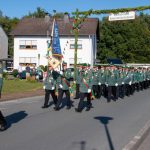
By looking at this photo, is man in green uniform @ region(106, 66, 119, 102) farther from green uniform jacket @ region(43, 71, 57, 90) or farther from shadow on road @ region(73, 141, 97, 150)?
shadow on road @ region(73, 141, 97, 150)

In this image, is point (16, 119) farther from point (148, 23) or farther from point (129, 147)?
point (148, 23)

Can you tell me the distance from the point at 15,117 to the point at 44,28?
46.1 metres

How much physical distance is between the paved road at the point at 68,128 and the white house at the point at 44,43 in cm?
4031

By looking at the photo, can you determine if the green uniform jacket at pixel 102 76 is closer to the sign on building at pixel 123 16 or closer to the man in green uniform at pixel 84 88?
the sign on building at pixel 123 16

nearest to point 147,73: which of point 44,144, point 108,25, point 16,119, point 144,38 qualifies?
point 16,119

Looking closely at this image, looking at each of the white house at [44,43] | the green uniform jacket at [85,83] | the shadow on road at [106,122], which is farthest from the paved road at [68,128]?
the white house at [44,43]

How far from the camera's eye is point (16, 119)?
12.3 m

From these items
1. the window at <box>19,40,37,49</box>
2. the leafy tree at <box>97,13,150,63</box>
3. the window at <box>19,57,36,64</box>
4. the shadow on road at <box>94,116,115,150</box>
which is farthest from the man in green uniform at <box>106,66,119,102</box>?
the leafy tree at <box>97,13,150,63</box>

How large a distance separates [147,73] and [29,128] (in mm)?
A: 23834

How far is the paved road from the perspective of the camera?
8.75 meters

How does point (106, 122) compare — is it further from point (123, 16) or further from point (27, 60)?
point (27, 60)

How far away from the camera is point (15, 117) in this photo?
12.7m

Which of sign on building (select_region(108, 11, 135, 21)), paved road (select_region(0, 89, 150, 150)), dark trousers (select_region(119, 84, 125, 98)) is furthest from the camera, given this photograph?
sign on building (select_region(108, 11, 135, 21))

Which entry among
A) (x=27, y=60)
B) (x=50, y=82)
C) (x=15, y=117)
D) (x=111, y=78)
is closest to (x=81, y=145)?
(x=15, y=117)
